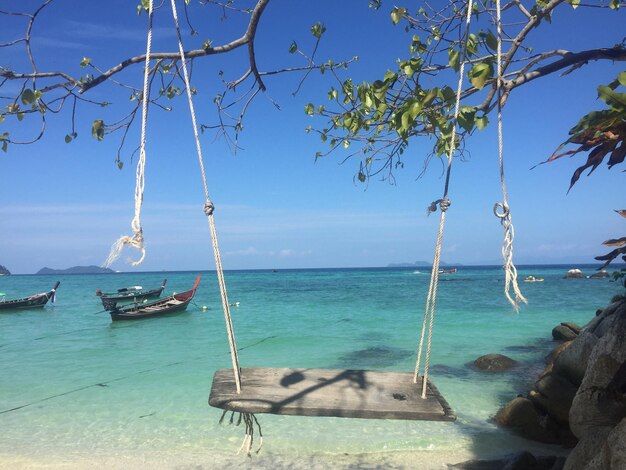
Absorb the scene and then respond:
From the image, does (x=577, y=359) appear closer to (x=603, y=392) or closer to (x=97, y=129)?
(x=603, y=392)

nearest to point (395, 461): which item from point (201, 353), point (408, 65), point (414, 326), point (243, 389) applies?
point (243, 389)

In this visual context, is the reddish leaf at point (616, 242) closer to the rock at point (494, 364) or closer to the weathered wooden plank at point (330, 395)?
the weathered wooden plank at point (330, 395)

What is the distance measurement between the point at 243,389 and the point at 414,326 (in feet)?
51.0

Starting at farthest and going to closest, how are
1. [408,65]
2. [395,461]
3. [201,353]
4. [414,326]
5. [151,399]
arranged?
1. [414,326]
2. [201,353]
3. [151,399]
4. [395,461]
5. [408,65]

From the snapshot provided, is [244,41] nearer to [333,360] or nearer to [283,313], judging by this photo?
[333,360]

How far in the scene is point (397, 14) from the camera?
3.53 metres

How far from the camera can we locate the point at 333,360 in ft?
39.4

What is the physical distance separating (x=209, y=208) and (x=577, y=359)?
198 inches

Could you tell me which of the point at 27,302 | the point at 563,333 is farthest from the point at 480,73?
the point at 27,302

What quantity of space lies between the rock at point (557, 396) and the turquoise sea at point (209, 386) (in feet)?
1.38

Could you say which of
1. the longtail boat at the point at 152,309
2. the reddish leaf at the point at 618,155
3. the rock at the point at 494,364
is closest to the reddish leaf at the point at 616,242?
the reddish leaf at the point at 618,155

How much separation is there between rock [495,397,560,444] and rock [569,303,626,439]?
166 centimetres

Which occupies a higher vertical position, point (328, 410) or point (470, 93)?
point (470, 93)

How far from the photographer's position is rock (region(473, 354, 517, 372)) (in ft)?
31.4
